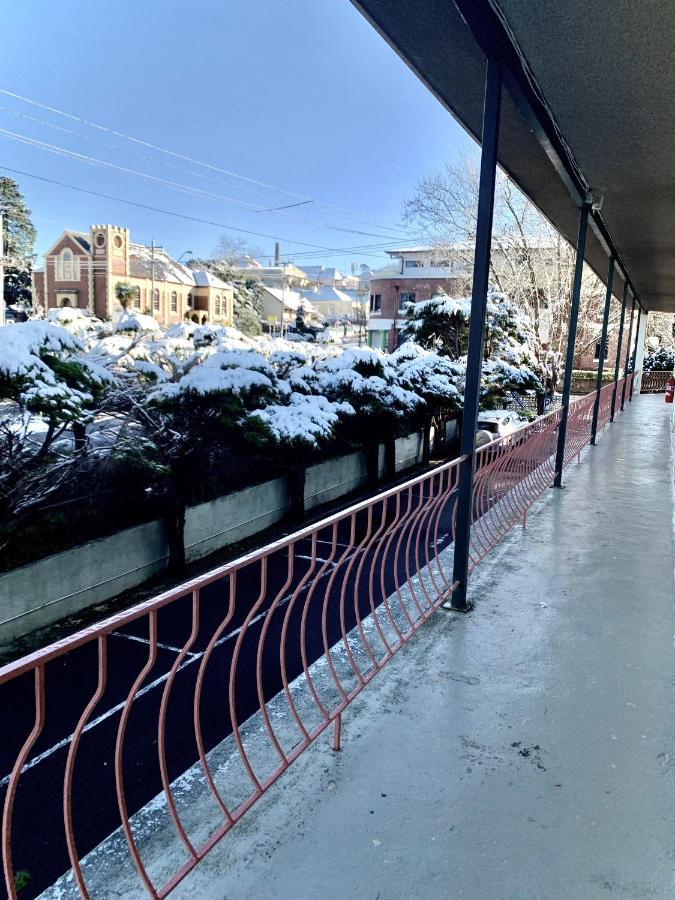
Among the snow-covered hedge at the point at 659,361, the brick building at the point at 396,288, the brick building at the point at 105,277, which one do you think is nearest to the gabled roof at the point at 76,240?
the brick building at the point at 105,277

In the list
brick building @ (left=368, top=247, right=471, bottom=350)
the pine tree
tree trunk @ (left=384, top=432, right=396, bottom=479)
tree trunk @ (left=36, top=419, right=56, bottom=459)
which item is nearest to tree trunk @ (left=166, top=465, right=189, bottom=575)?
tree trunk @ (left=36, top=419, right=56, bottom=459)

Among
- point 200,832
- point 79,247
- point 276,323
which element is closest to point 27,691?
point 200,832

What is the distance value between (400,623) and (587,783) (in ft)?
4.14

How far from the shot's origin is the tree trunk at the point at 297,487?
9.52m

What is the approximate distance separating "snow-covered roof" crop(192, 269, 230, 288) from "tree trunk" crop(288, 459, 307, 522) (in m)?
43.2

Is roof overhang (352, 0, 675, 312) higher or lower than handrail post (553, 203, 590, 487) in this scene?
higher

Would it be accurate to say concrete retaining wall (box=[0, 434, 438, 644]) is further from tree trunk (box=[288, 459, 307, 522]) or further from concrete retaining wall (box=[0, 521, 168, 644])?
tree trunk (box=[288, 459, 307, 522])

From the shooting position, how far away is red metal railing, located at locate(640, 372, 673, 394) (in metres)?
23.3

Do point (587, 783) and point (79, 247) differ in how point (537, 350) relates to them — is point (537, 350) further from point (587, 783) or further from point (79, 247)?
point (79, 247)

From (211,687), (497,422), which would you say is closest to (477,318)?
(211,687)

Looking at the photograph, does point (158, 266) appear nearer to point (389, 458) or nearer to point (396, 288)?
point (396, 288)

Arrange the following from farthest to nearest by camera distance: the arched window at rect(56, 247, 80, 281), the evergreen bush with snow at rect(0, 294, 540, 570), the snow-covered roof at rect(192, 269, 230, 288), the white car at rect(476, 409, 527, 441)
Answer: the snow-covered roof at rect(192, 269, 230, 288)
the arched window at rect(56, 247, 80, 281)
the white car at rect(476, 409, 527, 441)
the evergreen bush with snow at rect(0, 294, 540, 570)

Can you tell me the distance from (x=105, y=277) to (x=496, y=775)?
155 feet

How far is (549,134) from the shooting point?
145 inches
